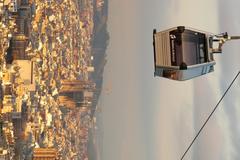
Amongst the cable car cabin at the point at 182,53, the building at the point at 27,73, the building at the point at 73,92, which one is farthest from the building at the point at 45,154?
the cable car cabin at the point at 182,53

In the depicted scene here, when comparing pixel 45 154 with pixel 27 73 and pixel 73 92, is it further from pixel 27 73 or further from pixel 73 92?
pixel 73 92

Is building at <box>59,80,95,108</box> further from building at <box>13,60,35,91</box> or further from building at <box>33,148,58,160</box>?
building at <box>13,60,35,91</box>

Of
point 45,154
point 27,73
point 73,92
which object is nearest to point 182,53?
point 27,73

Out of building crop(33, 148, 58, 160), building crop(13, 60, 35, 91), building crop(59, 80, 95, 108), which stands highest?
building crop(13, 60, 35, 91)

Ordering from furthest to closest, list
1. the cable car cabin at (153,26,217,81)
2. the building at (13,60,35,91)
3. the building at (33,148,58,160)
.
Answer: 1. the building at (33,148,58,160)
2. the building at (13,60,35,91)
3. the cable car cabin at (153,26,217,81)

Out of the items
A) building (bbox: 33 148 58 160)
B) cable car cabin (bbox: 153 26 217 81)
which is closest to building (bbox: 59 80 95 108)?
building (bbox: 33 148 58 160)

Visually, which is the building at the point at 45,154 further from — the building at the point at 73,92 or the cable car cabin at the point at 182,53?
the cable car cabin at the point at 182,53
